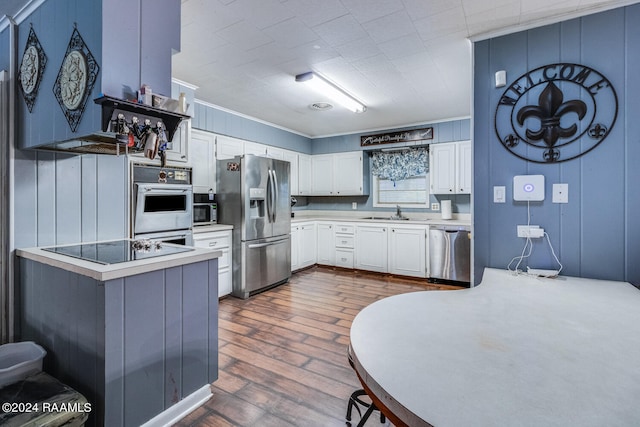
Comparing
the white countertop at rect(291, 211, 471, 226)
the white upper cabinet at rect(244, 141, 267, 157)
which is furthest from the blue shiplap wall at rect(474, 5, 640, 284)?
the white upper cabinet at rect(244, 141, 267, 157)

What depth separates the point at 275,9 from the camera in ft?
6.77

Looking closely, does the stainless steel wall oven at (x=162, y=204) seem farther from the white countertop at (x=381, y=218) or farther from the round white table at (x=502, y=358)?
the round white table at (x=502, y=358)

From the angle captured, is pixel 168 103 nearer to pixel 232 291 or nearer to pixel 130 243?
pixel 130 243

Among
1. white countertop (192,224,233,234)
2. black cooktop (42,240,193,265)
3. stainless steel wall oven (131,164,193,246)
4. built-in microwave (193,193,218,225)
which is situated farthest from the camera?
built-in microwave (193,193,218,225)

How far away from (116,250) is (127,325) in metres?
0.57

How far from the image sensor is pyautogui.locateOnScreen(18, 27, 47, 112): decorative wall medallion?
69.8 inches

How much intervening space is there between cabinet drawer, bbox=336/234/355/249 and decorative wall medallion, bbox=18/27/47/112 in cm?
415

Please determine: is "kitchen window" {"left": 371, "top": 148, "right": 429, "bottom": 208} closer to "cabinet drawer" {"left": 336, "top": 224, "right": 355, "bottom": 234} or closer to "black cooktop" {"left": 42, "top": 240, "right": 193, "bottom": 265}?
"cabinet drawer" {"left": 336, "top": 224, "right": 355, "bottom": 234}

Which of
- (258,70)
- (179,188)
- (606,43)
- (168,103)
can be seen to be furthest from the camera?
(179,188)

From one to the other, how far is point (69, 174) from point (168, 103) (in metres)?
0.96

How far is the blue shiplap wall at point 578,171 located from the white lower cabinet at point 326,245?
11.1ft

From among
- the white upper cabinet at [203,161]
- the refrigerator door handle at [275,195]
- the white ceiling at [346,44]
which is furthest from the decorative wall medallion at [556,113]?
the white upper cabinet at [203,161]

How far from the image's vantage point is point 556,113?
1879 millimetres

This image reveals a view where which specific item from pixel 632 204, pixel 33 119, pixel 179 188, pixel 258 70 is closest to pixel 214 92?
pixel 258 70
